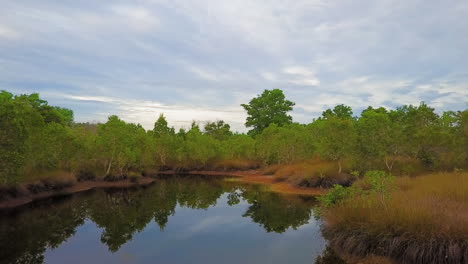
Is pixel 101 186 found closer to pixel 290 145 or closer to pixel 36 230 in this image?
pixel 36 230

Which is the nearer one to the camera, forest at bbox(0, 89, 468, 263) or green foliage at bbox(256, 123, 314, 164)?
forest at bbox(0, 89, 468, 263)

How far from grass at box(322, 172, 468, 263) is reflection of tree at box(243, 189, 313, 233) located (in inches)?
304

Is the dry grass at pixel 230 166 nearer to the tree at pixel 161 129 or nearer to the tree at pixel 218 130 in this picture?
the tree at pixel 161 129

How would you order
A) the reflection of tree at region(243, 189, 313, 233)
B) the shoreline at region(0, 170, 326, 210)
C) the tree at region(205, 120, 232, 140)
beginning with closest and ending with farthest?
the reflection of tree at region(243, 189, 313, 233)
the shoreline at region(0, 170, 326, 210)
the tree at region(205, 120, 232, 140)

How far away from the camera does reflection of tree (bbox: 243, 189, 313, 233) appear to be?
2624 cm

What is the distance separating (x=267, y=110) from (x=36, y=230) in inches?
3650

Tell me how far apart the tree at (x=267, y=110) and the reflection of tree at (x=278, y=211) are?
7245 centimetres

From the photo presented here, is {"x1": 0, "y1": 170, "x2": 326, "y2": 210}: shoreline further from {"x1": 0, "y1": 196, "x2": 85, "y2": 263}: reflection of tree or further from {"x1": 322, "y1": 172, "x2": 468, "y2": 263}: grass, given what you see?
{"x1": 322, "y1": 172, "x2": 468, "y2": 263}: grass

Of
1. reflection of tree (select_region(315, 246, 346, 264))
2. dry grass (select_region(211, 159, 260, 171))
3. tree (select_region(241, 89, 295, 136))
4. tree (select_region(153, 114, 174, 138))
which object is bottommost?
dry grass (select_region(211, 159, 260, 171))

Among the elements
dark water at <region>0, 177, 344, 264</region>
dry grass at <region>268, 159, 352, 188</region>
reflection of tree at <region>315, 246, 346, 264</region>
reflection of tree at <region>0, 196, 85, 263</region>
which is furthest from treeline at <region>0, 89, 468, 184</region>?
reflection of tree at <region>315, 246, 346, 264</region>

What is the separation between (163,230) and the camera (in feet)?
81.3

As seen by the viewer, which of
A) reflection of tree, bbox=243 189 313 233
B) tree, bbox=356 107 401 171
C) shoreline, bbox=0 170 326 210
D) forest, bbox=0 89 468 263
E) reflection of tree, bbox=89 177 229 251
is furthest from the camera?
tree, bbox=356 107 401 171

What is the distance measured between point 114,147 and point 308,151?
103 ft

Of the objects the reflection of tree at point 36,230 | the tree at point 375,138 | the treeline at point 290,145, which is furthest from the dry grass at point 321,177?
the reflection of tree at point 36,230
